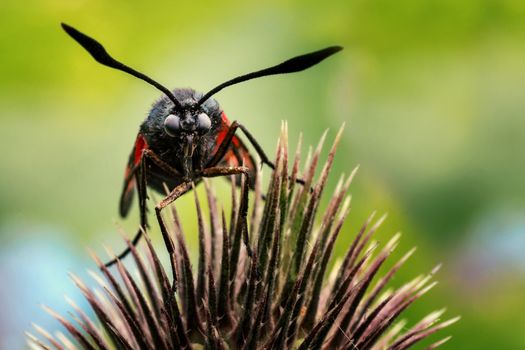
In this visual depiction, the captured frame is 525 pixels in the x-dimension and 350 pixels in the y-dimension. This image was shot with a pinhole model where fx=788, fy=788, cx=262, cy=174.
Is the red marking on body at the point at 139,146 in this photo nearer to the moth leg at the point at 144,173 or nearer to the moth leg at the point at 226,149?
the moth leg at the point at 144,173

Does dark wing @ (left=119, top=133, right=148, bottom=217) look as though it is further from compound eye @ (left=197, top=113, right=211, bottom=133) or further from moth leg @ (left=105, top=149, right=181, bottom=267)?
compound eye @ (left=197, top=113, right=211, bottom=133)

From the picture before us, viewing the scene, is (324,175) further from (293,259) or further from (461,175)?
(461,175)

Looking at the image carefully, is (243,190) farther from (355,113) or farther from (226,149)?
(355,113)

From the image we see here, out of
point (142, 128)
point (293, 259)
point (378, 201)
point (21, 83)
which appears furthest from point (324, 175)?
point (21, 83)

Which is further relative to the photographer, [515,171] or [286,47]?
[286,47]

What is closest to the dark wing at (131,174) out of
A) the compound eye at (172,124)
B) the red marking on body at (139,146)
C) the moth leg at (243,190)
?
the red marking on body at (139,146)

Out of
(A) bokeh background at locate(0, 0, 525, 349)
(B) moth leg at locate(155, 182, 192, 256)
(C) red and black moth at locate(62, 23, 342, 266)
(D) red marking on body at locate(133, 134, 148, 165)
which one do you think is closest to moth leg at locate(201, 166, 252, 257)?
(C) red and black moth at locate(62, 23, 342, 266)

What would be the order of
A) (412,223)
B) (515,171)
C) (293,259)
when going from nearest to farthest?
1. (293,259)
2. (412,223)
3. (515,171)
